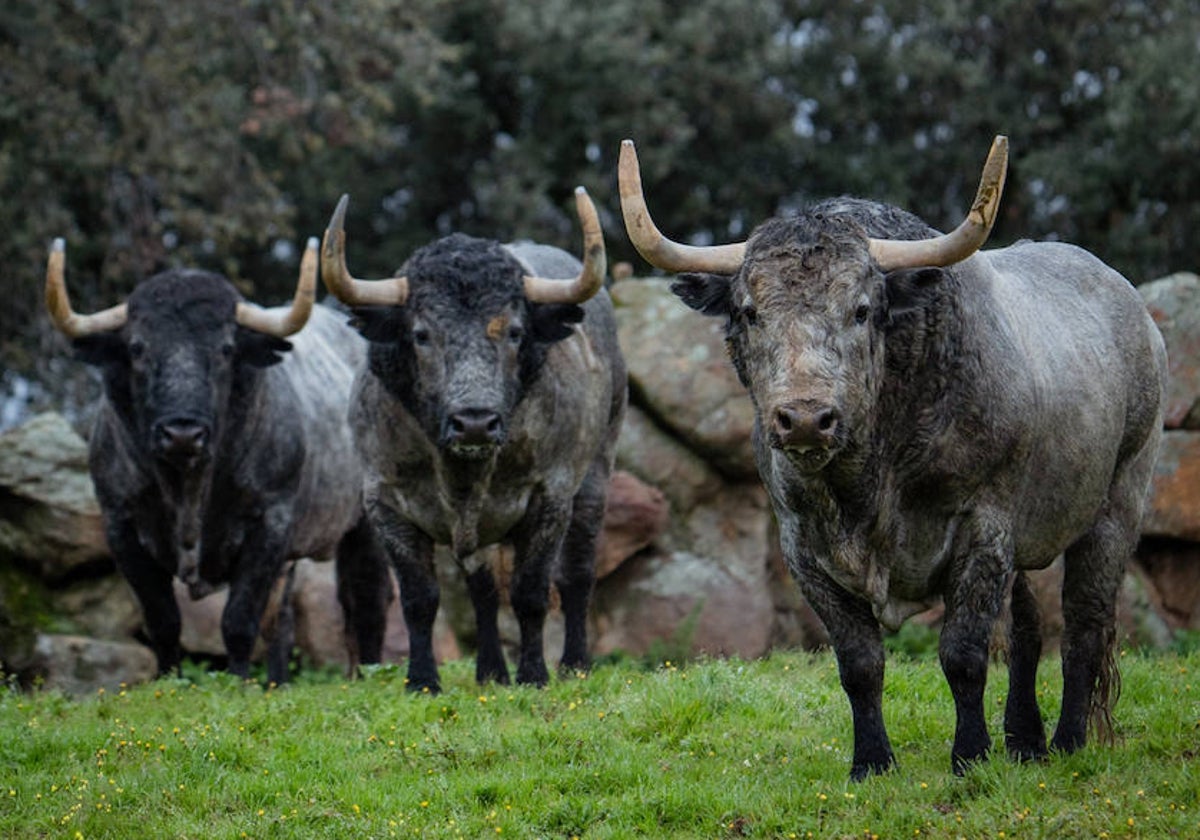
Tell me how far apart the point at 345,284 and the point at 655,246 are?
3.17 meters

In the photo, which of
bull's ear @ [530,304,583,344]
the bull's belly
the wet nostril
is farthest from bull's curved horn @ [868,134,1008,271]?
the wet nostril

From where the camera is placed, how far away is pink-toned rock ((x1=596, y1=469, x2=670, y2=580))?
52.7 ft

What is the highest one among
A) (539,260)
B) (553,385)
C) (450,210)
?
(450,210)

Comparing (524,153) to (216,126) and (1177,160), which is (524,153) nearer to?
(216,126)

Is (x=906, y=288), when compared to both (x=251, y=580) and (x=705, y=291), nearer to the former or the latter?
(x=705, y=291)

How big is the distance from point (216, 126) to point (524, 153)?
5007mm

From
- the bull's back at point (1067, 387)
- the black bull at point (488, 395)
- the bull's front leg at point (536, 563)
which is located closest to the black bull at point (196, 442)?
the black bull at point (488, 395)

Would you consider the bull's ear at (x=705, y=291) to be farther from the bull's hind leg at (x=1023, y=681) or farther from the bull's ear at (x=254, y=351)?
the bull's ear at (x=254, y=351)

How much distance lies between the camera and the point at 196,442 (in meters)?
10.9

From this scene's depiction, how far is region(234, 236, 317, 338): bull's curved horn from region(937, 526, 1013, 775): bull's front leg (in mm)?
5951

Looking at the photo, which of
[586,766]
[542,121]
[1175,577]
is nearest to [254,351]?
[586,766]

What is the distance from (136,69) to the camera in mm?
19141

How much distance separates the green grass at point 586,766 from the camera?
261 inches

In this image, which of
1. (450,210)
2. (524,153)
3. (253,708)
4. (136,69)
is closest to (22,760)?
(253,708)
